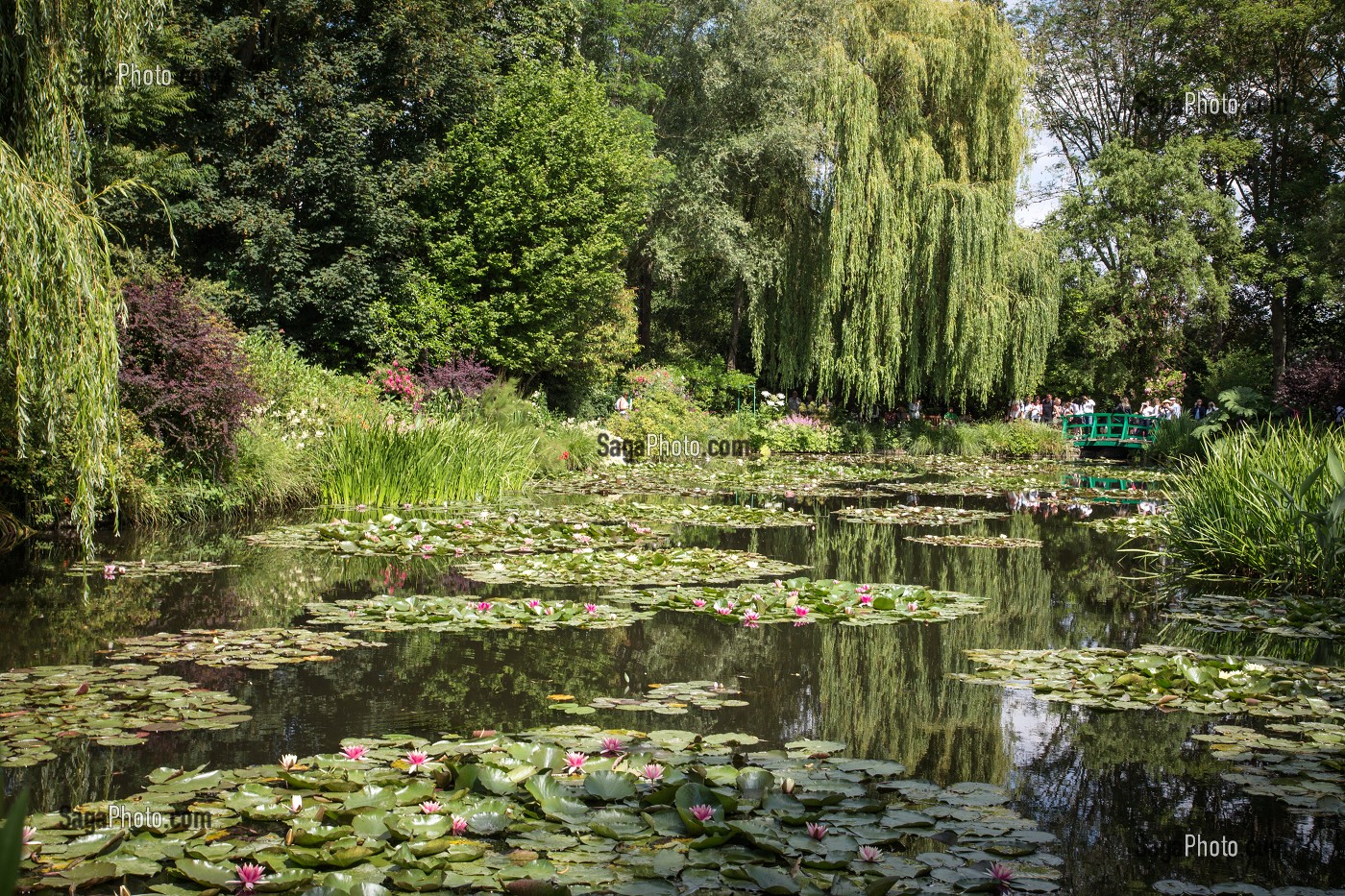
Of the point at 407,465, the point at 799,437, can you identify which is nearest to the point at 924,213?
the point at 799,437

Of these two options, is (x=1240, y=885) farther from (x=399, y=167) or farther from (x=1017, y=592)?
(x=399, y=167)

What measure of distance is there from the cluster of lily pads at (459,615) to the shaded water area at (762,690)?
114mm

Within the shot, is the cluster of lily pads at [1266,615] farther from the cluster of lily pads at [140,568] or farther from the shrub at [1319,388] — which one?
the shrub at [1319,388]

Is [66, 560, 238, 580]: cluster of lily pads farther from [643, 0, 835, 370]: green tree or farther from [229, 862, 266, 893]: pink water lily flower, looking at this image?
[643, 0, 835, 370]: green tree

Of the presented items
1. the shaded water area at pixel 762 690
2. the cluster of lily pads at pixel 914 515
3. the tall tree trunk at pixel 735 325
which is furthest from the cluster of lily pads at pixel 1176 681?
the tall tree trunk at pixel 735 325

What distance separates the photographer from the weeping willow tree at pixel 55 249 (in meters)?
5.44

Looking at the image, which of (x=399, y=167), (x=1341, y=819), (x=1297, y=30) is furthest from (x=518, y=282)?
(x=1297, y=30)

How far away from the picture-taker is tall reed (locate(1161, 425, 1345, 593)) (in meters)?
7.04

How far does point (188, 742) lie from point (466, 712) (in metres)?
1.04

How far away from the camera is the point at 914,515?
468 inches

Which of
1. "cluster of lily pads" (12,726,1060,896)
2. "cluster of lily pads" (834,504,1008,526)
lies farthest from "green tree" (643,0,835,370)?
"cluster of lily pads" (12,726,1060,896)

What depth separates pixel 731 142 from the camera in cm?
2331

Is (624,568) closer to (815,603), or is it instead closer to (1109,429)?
(815,603)

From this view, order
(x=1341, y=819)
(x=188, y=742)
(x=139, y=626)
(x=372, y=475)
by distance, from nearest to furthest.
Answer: (x=1341, y=819) < (x=188, y=742) < (x=139, y=626) < (x=372, y=475)
